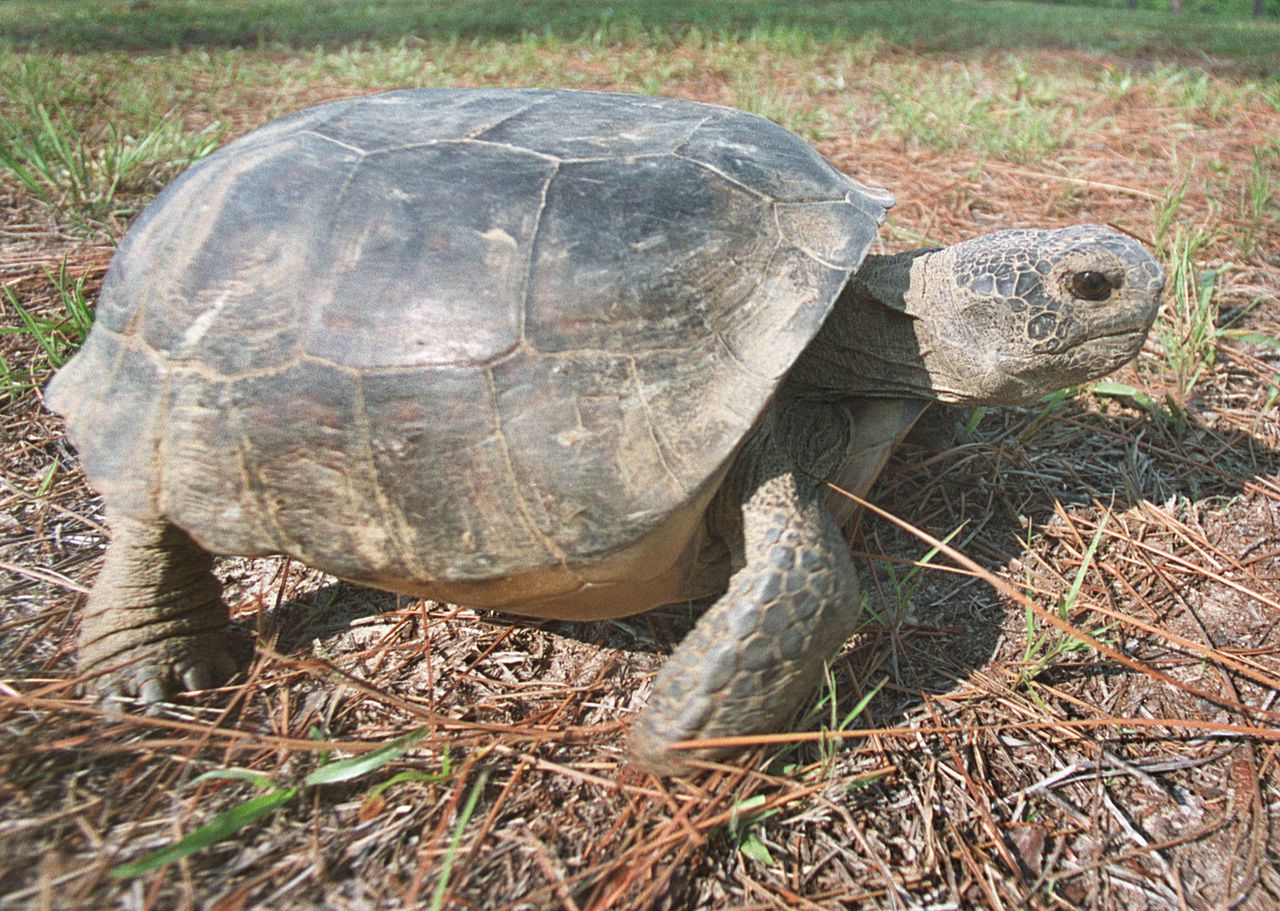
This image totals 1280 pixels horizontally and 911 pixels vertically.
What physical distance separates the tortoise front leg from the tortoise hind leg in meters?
1.25

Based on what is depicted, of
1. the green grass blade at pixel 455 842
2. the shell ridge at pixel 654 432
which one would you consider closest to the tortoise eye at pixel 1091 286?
the shell ridge at pixel 654 432

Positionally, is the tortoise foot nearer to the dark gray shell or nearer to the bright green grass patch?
the dark gray shell

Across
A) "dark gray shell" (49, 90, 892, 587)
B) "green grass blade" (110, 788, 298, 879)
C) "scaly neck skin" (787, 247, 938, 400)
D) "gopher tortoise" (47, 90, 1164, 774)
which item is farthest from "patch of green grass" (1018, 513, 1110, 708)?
"green grass blade" (110, 788, 298, 879)

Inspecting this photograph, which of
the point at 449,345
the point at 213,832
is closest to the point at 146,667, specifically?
the point at 213,832

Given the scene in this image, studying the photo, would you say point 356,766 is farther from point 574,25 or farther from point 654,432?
point 574,25

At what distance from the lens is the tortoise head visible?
2.34 meters

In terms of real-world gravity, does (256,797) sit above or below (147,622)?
below

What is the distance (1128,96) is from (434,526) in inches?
252

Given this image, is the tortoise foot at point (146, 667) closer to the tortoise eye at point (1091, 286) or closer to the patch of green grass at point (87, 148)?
the patch of green grass at point (87, 148)

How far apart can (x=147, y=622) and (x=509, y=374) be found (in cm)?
124

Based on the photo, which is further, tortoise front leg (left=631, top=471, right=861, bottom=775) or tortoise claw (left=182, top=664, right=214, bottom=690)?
tortoise claw (left=182, top=664, right=214, bottom=690)

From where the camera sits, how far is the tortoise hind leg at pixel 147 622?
7.24 feet

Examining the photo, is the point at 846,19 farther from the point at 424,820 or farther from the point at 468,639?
the point at 424,820

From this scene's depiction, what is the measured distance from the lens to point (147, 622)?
225 centimetres
